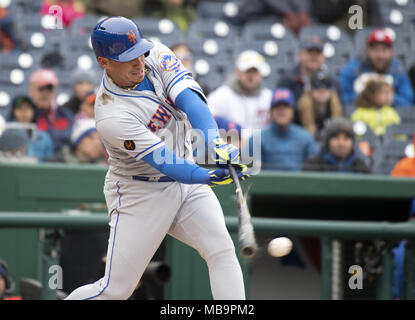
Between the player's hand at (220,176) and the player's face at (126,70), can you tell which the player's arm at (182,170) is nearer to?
the player's hand at (220,176)

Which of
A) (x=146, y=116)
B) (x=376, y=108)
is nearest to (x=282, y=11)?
(x=376, y=108)

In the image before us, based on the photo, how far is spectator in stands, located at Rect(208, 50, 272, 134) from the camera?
20.3 ft

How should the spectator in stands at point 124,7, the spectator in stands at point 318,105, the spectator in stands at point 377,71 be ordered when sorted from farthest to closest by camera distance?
the spectator in stands at point 124,7 → the spectator in stands at point 377,71 → the spectator in stands at point 318,105

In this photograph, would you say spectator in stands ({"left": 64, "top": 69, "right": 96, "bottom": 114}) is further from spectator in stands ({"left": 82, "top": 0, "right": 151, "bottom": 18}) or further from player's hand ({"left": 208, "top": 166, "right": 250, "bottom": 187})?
player's hand ({"left": 208, "top": 166, "right": 250, "bottom": 187})

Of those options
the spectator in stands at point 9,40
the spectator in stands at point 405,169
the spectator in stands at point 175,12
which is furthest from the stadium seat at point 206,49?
the spectator in stands at point 405,169

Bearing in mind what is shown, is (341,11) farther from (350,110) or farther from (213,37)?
(350,110)

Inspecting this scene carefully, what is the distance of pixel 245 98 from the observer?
6320 mm

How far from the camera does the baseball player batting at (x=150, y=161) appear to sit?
319 centimetres

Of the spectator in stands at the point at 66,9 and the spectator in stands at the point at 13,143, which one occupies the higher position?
the spectator in stands at the point at 66,9

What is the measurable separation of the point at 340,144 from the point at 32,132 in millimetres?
2224

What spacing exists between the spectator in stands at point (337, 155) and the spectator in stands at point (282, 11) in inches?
120

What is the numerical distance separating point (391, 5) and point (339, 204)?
11.4ft
